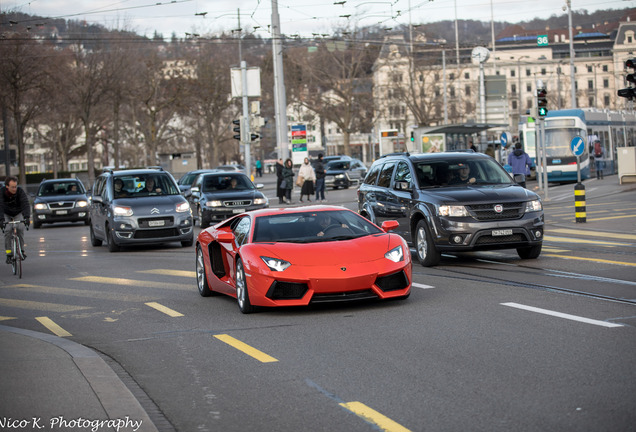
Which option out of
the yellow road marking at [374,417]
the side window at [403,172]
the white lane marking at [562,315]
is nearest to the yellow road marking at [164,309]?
the white lane marking at [562,315]

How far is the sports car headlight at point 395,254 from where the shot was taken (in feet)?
34.9

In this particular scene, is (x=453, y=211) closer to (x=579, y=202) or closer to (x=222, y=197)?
(x=579, y=202)

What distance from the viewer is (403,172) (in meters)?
16.5

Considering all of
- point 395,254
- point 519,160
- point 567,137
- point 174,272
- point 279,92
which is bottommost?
point 174,272

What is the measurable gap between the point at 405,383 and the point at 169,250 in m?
15.1

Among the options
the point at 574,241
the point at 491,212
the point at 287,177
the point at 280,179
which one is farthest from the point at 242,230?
the point at 280,179

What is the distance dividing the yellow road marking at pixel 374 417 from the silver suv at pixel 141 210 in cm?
1541

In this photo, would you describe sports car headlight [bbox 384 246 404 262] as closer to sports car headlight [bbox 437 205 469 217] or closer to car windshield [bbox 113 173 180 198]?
sports car headlight [bbox 437 205 469 217]

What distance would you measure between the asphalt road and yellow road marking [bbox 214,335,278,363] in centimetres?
3

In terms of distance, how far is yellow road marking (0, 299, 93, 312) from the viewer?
12062 millimetres

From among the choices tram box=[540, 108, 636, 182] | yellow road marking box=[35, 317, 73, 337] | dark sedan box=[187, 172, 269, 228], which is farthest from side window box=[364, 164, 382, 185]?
tram box=[540, 108, 636, 182]

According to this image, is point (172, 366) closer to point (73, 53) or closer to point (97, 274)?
point (97, 274)

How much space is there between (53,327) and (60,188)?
82.0 ft

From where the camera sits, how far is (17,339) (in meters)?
9.26
